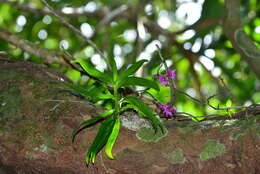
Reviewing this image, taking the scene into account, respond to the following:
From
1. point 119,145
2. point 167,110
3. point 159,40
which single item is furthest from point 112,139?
point 159,40

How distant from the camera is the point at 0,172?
973 millimetres

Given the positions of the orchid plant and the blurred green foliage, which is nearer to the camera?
the orchid plant

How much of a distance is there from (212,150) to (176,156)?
3.7 inches

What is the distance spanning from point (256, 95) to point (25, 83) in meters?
2.41

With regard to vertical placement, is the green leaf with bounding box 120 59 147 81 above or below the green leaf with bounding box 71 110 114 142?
above

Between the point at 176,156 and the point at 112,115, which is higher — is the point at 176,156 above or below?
below

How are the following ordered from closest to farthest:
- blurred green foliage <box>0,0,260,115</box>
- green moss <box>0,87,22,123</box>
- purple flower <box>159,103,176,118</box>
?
green moss <box>0,87,22,123</box> → purple flower <box>159,103,176,118</box> → blurred green foliage <box>0,0,260,115</box>

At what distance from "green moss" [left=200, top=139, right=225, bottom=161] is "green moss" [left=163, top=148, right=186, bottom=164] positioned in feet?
0.17

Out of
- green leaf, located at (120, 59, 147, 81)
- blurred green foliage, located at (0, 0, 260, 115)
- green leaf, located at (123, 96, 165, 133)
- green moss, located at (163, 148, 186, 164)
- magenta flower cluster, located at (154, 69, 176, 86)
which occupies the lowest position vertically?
green moss, located at (163, 148, 186, 164)

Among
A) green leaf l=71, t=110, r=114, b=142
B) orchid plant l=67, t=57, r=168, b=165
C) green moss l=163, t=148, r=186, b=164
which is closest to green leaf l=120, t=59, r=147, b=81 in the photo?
orchid plant l=67, t=57, r=168, b=165

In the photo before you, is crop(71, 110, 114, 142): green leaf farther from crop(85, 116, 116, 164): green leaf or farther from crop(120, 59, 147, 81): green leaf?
crop(120, 59, 147, 81): green leaf

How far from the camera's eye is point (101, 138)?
94cm

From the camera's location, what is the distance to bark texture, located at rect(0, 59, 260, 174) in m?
0.89

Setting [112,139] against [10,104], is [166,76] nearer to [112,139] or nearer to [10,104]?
[112,139]
